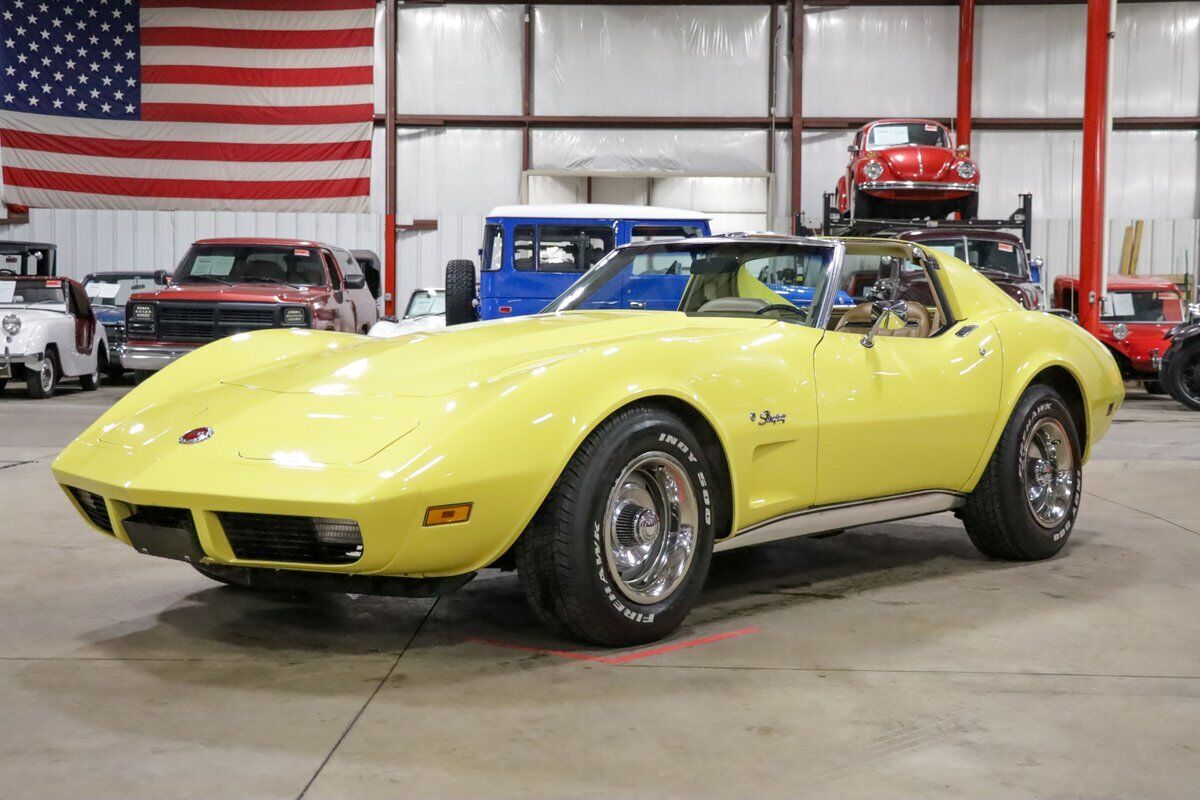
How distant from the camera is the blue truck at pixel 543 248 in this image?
1211cm

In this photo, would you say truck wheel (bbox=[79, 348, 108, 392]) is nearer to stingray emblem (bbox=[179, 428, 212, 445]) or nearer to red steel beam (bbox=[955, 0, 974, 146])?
stingray emblem (bbox=[179, 428, 212, 445])

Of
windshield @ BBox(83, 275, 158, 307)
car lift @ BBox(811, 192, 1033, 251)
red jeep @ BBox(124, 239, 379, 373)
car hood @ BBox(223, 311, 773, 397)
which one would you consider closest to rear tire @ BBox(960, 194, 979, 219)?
car lift @ BBox(811, 192, 1033, 251)

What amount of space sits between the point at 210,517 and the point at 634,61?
1940 centimetres

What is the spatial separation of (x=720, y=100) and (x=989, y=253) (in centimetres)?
910

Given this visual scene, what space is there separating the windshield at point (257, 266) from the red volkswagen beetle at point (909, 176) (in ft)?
21.5

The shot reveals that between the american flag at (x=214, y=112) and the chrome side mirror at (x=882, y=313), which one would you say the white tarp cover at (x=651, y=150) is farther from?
the chrome side mirror at (x=882, y=313)

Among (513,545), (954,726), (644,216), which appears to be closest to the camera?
(954,726)

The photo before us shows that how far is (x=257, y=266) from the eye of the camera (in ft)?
44.9

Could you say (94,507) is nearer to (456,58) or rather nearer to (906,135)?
(906,135)

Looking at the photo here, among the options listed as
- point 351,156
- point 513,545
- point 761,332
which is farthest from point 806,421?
point 351,156

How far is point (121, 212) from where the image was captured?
69.3 ft

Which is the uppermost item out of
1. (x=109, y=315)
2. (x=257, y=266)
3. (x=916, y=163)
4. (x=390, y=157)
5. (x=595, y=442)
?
(x=390, y=157)

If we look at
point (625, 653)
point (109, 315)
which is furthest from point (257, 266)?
point (625, 653)

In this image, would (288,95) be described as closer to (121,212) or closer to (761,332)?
(121,212)
